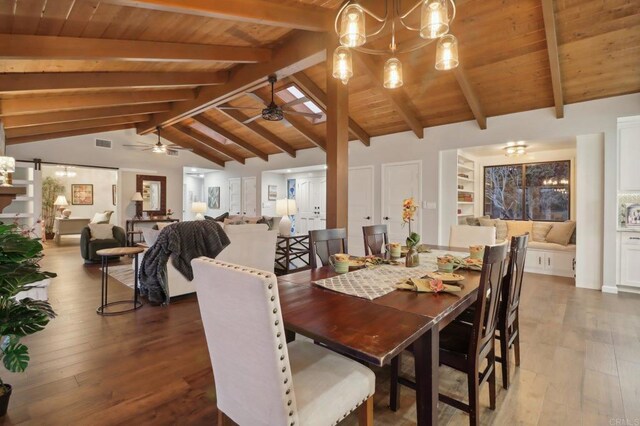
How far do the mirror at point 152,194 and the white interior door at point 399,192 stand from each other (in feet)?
21.5

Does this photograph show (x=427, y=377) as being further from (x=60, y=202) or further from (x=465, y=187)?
(x=60, y=202)

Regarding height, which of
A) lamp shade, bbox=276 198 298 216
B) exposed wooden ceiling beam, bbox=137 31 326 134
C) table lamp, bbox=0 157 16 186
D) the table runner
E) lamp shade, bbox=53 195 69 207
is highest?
exposed wooden ceiling beam, bbox=137 31 326 134

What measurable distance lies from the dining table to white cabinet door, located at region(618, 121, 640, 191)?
13.1 ft

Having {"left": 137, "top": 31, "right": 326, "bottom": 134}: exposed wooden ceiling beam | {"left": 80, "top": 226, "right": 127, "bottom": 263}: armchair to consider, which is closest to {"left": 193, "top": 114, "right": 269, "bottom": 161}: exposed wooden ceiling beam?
{"left": 137, "top": 31, "right": 326, "bottom": 134}: exposed wooden ceiling beam

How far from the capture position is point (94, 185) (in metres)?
11.1

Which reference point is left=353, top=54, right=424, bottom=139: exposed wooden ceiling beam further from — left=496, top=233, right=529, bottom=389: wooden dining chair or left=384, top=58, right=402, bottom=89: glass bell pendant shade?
left=496, top=233, right=529, bottom=389: wooden dining chair

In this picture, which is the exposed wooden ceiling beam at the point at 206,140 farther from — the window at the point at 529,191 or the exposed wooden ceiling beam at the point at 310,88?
the window at the point at 529,191

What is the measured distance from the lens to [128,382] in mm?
2076

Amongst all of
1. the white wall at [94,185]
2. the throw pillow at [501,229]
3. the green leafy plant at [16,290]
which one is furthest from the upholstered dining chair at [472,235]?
the white wall at [94,185]

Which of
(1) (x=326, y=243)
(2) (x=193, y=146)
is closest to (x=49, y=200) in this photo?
(2) (x=193, y=146)

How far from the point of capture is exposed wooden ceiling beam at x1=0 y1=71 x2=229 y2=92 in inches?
150

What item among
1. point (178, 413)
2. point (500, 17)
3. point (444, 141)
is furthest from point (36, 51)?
point (444, 141)

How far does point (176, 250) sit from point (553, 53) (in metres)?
4.82

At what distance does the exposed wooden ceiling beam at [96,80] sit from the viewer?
12.5 ft
